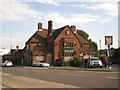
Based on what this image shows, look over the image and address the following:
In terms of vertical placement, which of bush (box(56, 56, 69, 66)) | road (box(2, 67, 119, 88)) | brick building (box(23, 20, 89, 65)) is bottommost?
road (box(2, 67, 119, 88))

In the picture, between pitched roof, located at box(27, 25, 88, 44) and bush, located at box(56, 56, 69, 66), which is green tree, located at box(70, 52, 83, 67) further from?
pitched roof, located at box(27, 25, 88, 44)

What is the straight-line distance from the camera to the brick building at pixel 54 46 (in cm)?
7956

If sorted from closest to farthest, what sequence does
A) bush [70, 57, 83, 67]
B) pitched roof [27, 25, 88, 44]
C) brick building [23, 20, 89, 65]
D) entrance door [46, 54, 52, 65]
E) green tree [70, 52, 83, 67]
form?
bush [70, 57, 83, 67] → green tree [70, 52, 83, 67] → brick building [23, 20, 89, 65] → entrance door [46, 54, 52, 65] → pitched roof [27, 25, 88, 44]

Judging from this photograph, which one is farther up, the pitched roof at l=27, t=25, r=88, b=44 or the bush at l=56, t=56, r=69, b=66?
the pitched roof at l=27, t=25, r=88, b=44

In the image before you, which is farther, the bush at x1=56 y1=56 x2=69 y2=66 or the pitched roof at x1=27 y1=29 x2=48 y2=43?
the pitched roof at x1=27 y1=29 x2=48 y2=43

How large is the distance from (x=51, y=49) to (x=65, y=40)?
14.7 feet

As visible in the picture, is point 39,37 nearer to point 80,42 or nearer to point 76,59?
point 80,42

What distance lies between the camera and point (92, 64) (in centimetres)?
5112

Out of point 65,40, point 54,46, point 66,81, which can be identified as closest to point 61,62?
point 54,46

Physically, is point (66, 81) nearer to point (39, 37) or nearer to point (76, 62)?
point (76, 62)

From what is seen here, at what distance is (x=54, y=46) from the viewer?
8044 cm

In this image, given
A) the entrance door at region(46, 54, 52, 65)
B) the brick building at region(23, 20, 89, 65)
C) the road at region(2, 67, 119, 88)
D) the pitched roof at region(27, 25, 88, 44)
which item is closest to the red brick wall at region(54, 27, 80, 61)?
the brick building at region(23, 20, 89, 65)

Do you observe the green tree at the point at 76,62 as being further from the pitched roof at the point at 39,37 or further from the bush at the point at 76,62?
the pitched roof at the point at 39,37

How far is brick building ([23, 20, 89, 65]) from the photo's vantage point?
261 feet
